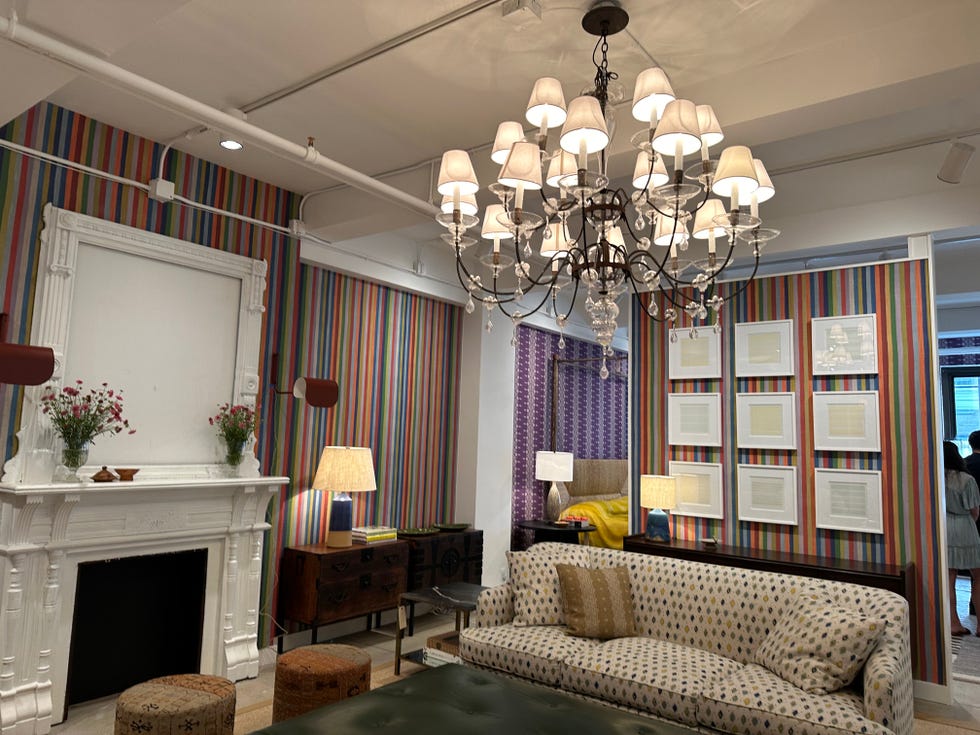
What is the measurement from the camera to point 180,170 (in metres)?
4.11

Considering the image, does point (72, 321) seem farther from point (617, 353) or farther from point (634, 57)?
point (617, 353)

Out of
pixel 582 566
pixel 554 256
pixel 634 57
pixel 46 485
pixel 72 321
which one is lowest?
pixel 582 566

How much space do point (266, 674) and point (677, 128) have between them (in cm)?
395

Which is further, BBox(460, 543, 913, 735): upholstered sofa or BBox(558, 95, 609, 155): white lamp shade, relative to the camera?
BBox(460, 543, 913, 735): upholstered sofa

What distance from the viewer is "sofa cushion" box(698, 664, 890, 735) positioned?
254cm

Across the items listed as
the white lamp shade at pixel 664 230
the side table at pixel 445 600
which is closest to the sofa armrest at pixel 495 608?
the side table at pixel 445 600

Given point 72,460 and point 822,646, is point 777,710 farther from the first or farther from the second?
point 72,460

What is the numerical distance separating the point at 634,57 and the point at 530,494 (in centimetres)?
476

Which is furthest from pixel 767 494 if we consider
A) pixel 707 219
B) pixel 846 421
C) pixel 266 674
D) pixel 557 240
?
pixel 266 674

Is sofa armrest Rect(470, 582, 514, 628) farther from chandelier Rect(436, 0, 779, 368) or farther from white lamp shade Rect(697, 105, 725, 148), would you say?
white lamp shade Rect(697, 105, 725, 148)

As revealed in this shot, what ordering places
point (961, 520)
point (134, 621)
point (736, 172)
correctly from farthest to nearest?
point (961, 520)
point (134, 621)
point (736, 172)

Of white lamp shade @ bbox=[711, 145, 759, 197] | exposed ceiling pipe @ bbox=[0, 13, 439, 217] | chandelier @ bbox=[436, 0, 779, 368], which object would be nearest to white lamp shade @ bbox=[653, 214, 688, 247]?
chandelier @ bbox=[436, 0, 779, 368]

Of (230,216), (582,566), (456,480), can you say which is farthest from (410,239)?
(582,566)

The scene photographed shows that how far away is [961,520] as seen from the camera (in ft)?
17.8
